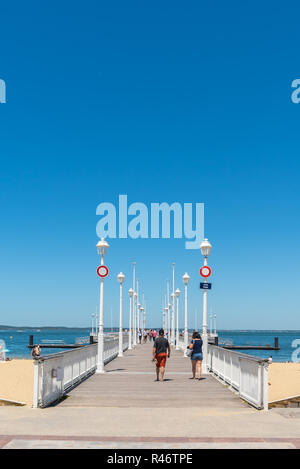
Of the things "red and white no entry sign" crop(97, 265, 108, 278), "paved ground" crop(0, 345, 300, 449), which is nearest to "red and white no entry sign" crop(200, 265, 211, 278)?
"red and white no entry sign" crop(97, 265, 108, 278)

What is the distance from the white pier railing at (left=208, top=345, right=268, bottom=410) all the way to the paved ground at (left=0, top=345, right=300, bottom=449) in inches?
11.1

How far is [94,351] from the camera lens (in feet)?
74.5

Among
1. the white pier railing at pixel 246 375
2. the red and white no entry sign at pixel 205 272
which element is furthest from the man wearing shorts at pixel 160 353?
the red and white no entry sign at pixel 205 272

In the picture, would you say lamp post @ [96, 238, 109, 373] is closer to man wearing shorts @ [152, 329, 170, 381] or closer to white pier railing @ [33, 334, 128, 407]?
white pier railing @ [33, 334, 128, 407]

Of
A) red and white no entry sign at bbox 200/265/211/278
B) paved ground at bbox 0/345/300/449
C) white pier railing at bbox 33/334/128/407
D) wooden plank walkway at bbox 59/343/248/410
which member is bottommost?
wooden plank walkway at bbox 59/343/248/410

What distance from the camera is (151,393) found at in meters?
15.4

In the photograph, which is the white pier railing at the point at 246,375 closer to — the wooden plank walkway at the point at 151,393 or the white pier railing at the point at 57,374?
the wooden plank walkway at the point at 151,393

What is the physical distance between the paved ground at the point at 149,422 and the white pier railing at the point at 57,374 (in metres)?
0.31

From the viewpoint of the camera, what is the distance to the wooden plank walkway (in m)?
13.4

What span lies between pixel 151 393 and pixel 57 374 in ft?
9.96

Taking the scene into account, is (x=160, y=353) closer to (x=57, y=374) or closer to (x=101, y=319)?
(x=101, y=319)
